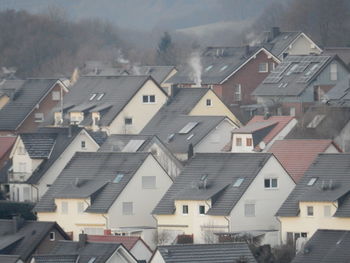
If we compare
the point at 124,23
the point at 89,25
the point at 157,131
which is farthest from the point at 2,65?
the point at 124,23

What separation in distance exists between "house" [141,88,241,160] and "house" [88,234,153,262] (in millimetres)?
11660

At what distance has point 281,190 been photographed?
53.6 meters

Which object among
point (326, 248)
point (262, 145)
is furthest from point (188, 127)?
point (326, 248)

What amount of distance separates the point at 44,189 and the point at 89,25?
2558 inches

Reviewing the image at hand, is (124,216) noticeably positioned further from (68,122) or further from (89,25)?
(89,25)

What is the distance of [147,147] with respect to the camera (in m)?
60.8

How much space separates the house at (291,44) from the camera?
80.2 meters

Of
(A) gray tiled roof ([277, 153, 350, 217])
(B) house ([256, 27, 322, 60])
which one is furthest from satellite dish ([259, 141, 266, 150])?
(B) house ([256, 27, 322, 60])

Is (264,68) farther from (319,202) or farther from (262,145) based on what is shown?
(319,202)

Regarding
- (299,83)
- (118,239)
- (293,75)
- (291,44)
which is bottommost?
(118,239)

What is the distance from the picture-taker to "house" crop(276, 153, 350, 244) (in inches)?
1980

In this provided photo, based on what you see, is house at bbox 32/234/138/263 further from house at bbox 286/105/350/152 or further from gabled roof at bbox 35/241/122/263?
house at bbox 286/105/350/152

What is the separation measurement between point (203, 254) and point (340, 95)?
2240 centimetres

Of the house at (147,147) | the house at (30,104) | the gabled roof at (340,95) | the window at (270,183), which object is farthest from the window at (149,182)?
the house at (30,104)
